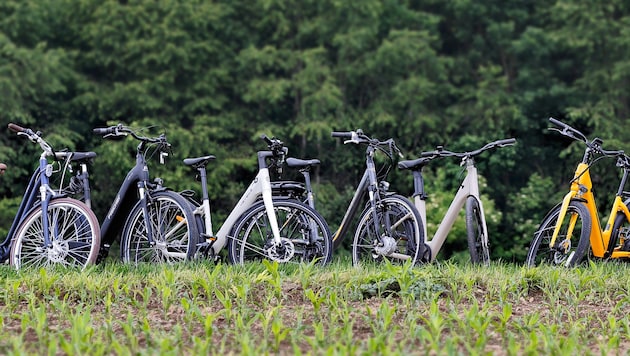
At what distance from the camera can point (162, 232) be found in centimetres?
675

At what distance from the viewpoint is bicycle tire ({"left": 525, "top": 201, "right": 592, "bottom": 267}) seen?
258 inches

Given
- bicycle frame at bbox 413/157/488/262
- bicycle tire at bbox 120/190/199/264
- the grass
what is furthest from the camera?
bicycle frame at bbox 413/157/488/262

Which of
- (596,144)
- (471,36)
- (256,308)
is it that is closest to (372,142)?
(596,144)

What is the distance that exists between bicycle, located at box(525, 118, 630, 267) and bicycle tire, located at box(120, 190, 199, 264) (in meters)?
2.45

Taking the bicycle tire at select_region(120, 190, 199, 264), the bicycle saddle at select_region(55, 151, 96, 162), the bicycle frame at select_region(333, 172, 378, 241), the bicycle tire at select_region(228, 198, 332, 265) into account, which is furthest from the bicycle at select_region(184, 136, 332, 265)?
the bicycle saddle at select_region(55, 151, 96, 162)

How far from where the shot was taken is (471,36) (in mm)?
17922

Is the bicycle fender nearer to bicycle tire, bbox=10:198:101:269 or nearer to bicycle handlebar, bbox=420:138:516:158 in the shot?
bicycle handlebar, bbox=420:138:516:158

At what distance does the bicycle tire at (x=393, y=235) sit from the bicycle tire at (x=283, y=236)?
1.25 ft

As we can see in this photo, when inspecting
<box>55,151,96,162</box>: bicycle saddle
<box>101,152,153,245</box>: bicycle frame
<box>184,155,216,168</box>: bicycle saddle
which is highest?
<box>55,151,96,162</box>: bicycle saddle

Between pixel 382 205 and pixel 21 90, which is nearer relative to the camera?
pixel 382 205

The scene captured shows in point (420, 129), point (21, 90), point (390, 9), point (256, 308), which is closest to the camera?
point (256, 308)

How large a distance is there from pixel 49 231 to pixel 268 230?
61.0 inches

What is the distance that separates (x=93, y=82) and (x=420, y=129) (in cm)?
552

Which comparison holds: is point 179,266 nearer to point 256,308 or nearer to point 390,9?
point 256,308
